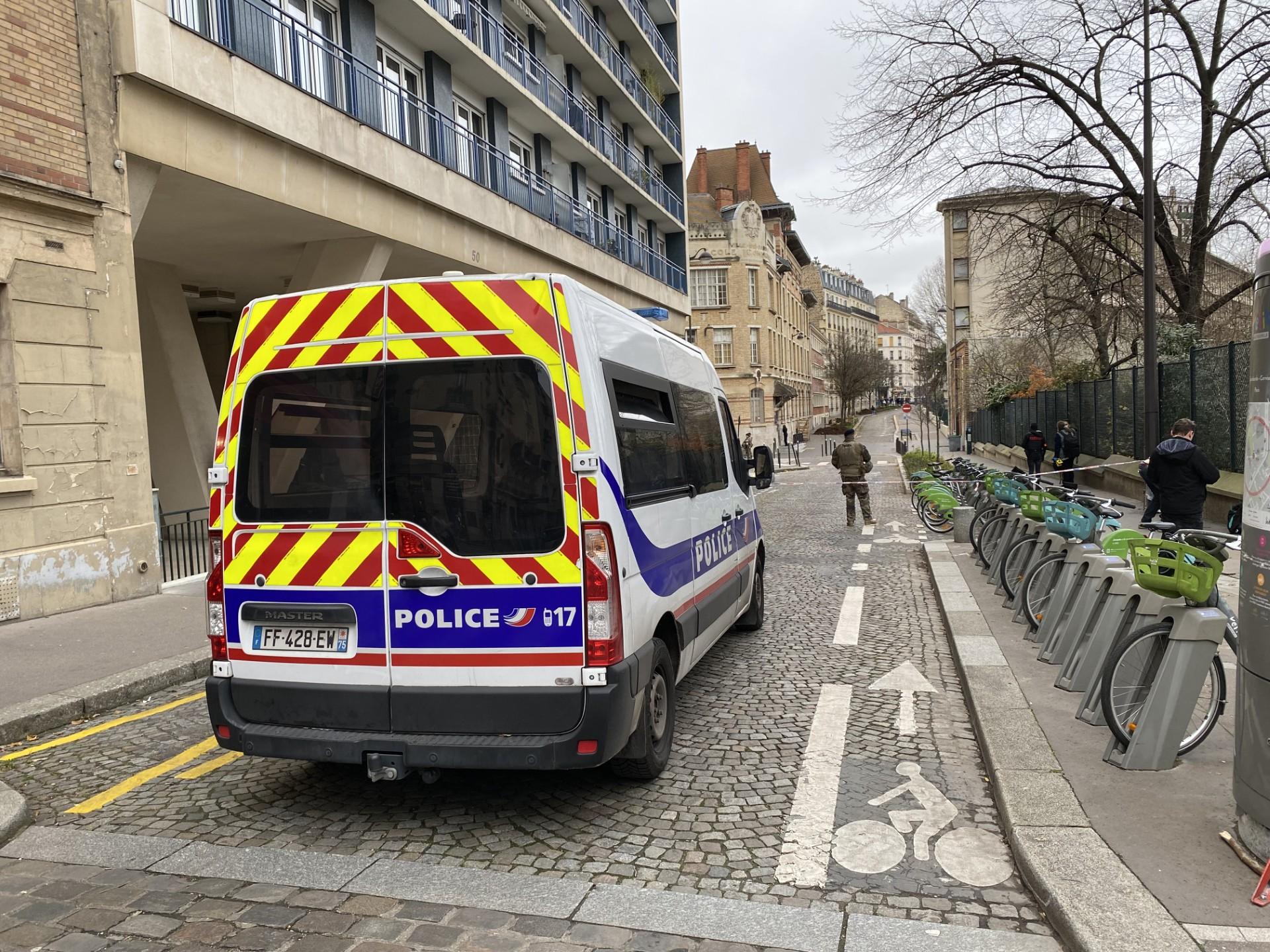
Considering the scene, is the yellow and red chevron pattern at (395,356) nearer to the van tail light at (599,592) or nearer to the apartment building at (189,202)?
the van tail light at (599,592)

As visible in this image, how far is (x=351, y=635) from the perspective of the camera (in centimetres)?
392

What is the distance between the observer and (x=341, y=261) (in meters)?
13.7

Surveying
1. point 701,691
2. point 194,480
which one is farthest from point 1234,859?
point 194,480

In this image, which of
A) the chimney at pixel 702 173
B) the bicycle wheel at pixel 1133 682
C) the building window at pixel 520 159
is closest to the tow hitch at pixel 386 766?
the bicycle wheel at pixel 1133 682

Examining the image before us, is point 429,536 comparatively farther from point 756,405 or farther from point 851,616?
point 756,405

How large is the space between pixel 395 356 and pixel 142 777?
282 centimetres

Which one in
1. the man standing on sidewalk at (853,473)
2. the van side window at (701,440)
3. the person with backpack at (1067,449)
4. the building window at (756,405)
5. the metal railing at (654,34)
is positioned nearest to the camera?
the van side window at (701,440)

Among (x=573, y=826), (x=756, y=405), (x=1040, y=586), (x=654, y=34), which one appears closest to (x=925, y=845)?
(x=573, y=826)

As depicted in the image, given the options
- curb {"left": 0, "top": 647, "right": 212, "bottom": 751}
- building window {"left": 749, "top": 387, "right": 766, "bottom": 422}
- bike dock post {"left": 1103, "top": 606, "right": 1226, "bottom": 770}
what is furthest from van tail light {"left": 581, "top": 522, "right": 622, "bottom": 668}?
building window {"left": 749, "top": 387, "right": 766, "bottom": 422}

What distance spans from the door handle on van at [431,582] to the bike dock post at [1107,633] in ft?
10.4

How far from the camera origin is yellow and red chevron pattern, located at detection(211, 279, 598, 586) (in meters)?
3.79

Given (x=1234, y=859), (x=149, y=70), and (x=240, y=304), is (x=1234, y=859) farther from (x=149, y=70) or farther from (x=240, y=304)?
(x=240, y=304)

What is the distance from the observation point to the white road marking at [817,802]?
11.8 ft

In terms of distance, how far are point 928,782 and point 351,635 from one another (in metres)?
2.93
